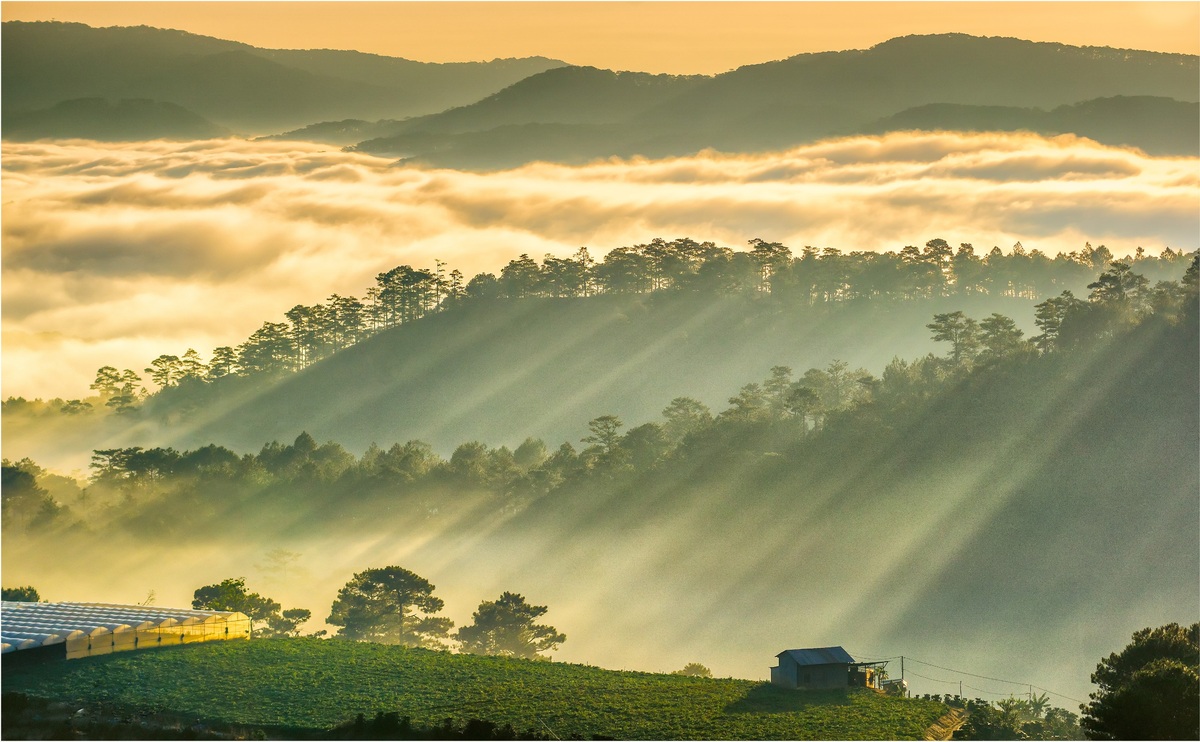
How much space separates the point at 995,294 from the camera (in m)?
158

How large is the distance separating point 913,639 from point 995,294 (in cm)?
7623

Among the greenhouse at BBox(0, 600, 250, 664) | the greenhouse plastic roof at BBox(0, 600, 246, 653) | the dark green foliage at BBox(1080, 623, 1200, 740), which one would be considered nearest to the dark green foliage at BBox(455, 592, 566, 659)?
the greenhouse at BBox(0, 600, 250, 664)

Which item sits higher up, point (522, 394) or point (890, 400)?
point (522, 394)

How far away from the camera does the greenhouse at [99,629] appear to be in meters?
55.7

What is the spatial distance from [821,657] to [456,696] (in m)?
15.6

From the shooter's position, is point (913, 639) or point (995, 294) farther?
point (995, 294)

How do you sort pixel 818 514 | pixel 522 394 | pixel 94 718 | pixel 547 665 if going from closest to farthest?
1. pixel 94 718
2. pixel 547 665
3. pixel 818 514
4. pixel 522 394

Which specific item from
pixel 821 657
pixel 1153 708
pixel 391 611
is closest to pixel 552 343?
pixel 391 611

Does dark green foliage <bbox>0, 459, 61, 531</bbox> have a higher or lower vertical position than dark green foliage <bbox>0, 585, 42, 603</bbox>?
higher

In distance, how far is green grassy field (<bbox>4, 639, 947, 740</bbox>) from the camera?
48250mm

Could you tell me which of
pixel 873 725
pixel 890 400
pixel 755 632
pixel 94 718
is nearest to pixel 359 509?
pixel 755 632

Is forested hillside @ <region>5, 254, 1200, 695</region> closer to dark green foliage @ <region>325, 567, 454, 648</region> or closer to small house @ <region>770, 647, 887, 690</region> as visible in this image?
dark green foliage @ <region>325, 567, 454, 648</region>

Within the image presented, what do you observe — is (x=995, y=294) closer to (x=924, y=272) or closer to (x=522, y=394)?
(x=924, y=272)

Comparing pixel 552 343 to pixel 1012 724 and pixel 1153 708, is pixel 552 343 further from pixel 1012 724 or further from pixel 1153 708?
pixel 1153 708
